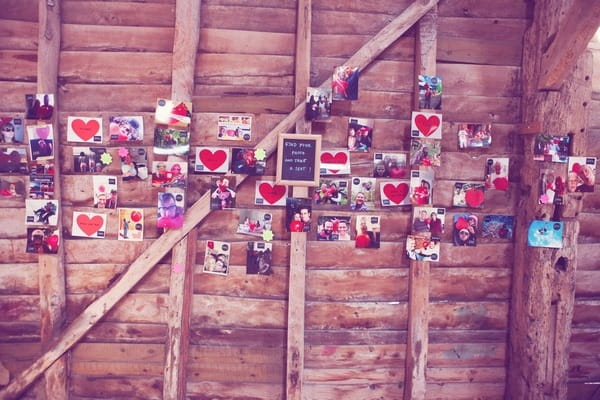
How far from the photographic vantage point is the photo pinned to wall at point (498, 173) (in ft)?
9.68

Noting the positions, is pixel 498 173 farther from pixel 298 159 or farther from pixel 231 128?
pixel 231 128

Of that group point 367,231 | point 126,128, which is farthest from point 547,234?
point 126,128

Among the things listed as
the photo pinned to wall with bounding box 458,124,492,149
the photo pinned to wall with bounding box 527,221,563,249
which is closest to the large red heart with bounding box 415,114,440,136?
the photo pinned to wall with bounding box 458,124,492,149

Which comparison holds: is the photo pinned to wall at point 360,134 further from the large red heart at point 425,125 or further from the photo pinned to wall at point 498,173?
Result: the photo pinned to wall at point 498,173

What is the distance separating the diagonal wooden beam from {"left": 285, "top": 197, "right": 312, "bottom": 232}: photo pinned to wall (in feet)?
1.22

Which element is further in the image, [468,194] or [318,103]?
[468,194]

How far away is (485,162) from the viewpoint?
2.97m

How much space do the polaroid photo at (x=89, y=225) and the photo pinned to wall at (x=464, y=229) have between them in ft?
8.07

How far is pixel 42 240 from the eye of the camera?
280cm

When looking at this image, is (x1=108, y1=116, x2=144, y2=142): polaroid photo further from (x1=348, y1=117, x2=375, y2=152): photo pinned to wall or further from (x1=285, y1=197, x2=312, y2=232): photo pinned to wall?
(x1=348, y1=117, x2=375, y2=152): photo pinned to wall

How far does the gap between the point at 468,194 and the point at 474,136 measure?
0.41 m

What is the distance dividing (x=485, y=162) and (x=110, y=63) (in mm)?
2707

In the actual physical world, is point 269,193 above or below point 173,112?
below

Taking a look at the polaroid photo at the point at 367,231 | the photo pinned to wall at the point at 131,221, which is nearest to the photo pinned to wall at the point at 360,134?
the polaroid photo at the point at 367,231
